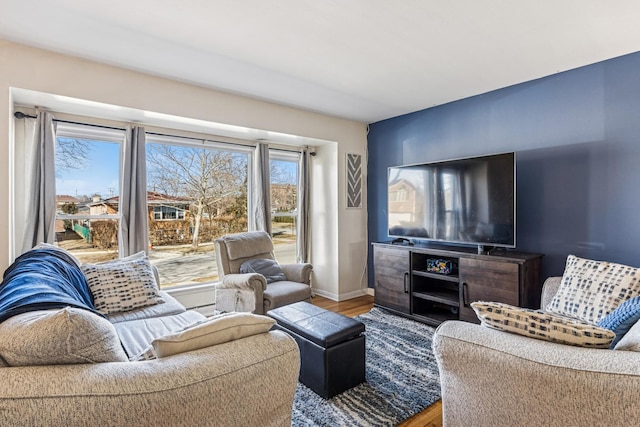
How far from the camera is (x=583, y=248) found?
2.77 m

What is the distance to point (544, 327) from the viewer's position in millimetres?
1181

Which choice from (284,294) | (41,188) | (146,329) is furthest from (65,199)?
(284,294)

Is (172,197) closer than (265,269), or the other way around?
(265,269)

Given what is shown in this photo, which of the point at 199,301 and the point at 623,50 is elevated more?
the point at 623,50

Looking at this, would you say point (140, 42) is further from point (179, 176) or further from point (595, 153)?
point (595, 153)

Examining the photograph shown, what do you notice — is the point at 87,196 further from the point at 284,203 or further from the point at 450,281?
the point at 450,281

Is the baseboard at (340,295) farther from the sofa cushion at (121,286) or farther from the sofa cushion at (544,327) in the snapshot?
the sofa cushion at (544,327)

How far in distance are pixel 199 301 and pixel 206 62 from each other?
263 cm

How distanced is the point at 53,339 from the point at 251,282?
205 cm

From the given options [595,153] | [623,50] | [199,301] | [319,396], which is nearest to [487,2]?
[623,50]

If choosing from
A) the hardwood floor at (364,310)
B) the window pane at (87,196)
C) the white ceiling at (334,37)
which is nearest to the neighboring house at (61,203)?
the window pane at (87,196)

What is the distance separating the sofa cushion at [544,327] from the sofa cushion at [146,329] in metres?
1.60

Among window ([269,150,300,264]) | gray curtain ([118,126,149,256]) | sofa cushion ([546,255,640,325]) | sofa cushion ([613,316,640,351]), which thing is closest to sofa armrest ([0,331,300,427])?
sofa cushion ([613,316,640,351])

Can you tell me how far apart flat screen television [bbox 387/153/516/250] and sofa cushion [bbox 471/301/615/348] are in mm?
1879
